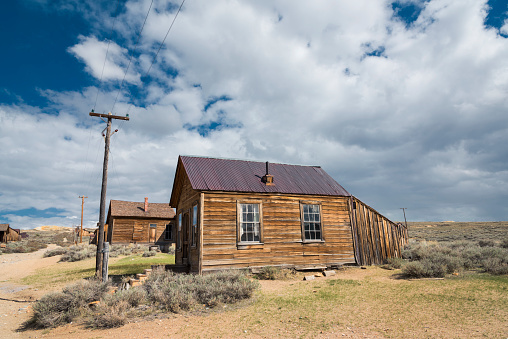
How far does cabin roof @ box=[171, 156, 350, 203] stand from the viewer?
45.9 ft

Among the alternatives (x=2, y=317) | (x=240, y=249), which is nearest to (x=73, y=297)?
(x=2, y=317)

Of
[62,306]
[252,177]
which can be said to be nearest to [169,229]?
[252,177]

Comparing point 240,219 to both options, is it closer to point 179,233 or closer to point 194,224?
point 194,224

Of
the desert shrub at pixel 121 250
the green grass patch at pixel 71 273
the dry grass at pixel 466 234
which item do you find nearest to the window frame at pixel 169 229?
the desert shrub at pixel 121 250

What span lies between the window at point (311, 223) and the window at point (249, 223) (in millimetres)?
2401

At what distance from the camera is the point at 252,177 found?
50.6ft

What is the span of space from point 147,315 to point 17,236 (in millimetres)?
64406

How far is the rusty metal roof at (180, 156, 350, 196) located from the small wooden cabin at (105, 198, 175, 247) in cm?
2223

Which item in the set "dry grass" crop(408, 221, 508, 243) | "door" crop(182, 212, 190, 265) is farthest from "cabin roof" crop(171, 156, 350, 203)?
"dry grass" crop(408, 221, 508, 243)

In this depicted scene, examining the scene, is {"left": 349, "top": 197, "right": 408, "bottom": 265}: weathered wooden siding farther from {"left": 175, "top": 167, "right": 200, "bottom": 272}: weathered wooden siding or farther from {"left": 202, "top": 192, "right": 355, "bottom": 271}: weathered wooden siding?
{"left": 175, "top": 167, "right": 200, "bottom": 272}: weathered wooden siding

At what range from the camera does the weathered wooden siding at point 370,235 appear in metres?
15.8

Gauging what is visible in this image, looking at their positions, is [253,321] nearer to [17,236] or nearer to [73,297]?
[73,297]

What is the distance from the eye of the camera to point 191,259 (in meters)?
14.0

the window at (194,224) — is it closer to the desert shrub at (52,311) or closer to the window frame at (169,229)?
the desert shrub at (52,311)
